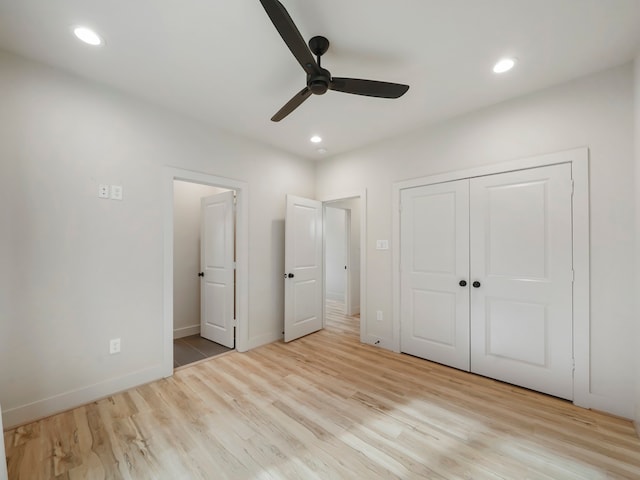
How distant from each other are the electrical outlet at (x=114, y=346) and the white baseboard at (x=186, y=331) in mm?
1550

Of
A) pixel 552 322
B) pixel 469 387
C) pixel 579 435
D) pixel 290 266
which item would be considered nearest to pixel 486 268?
pixel 552 322

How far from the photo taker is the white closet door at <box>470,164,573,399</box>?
7.63ft

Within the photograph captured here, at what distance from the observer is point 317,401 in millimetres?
2289

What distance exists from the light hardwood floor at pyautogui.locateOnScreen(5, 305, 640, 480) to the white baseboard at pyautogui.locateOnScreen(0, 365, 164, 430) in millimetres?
70

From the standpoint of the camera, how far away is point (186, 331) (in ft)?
13.3

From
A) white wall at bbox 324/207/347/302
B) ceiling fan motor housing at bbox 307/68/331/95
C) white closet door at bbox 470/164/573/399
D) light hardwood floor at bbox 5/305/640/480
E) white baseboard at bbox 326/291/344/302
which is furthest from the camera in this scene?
white baseboard at bbox 326/291/344/302

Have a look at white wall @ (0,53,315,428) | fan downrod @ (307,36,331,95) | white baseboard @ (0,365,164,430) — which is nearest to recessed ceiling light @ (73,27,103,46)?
white wall @ (0,53,315,428)

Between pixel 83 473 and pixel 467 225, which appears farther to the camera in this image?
pixel 467 225

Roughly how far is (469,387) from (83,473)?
2.89 metres

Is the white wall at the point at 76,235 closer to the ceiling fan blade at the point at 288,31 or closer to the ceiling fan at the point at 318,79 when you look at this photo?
the ceiling fan at the point at 318,79

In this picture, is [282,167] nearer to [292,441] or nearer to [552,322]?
[292,441]

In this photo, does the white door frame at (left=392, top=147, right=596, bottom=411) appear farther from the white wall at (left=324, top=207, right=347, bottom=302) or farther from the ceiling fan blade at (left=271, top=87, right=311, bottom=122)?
the white wall at (left=324, top=207, right=347, bottom=302)

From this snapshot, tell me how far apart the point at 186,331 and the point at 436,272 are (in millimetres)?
3546

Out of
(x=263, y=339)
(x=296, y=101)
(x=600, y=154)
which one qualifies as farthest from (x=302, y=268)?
(x=600, y=154)
